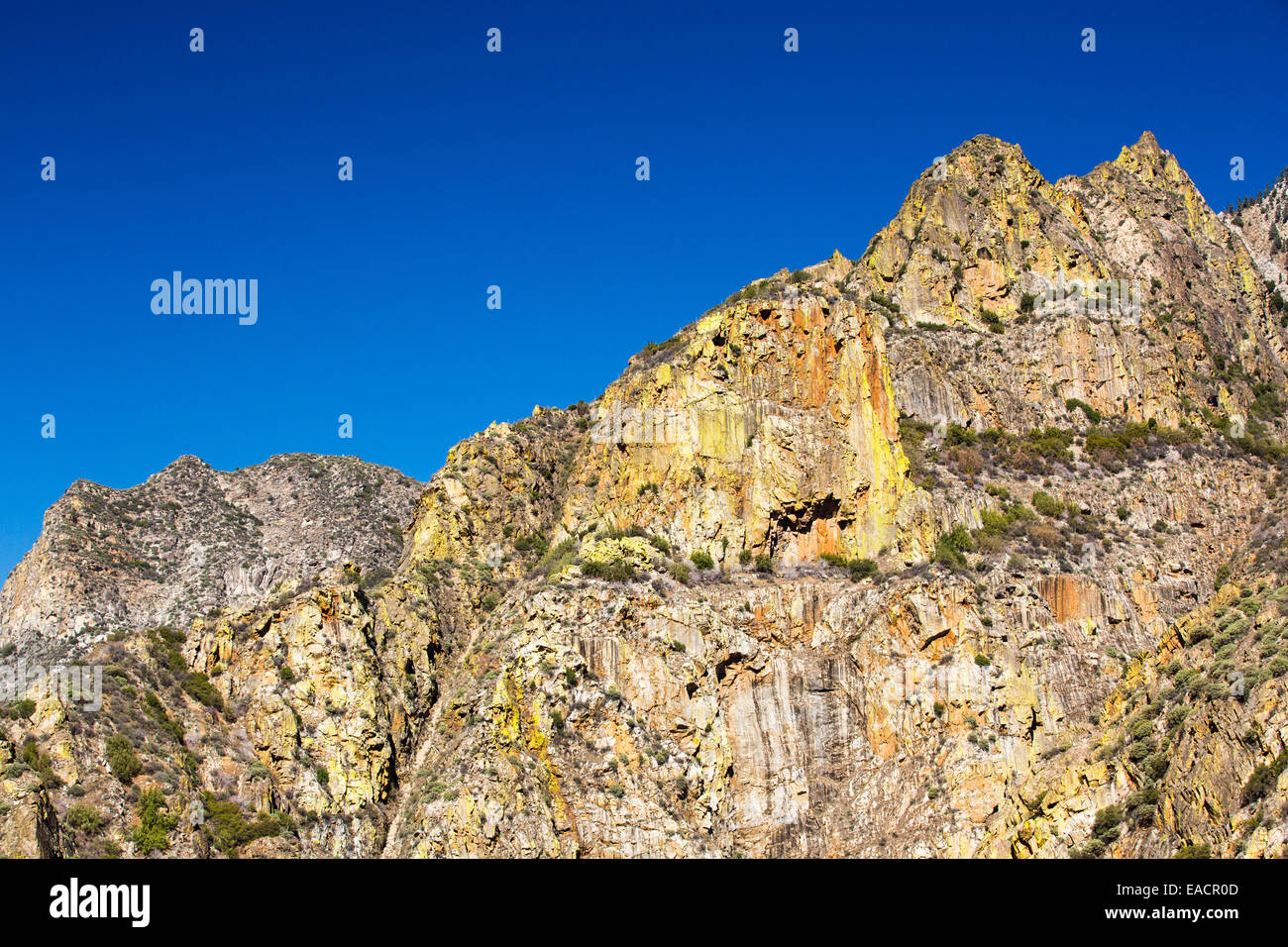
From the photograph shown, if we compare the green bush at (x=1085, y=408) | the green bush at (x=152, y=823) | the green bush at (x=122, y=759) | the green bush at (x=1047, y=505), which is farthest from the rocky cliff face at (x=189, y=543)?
the green bush at (x=1085, y=408)

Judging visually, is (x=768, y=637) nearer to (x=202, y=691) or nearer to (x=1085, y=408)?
(x=202, y=691)

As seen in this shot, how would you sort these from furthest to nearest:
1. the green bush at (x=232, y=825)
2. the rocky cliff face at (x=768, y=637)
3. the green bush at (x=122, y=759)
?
the green bush at (x=232, y=825) → the green bush at (x=122, y=759) → the rocky cliff face at (x=768, y=637)

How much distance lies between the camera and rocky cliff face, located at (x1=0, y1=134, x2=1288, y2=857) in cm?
5291

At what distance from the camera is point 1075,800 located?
4291 cm

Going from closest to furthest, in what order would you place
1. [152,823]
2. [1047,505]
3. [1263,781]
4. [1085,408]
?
[1263,781], [152,823], [1047,505], [1085,408]

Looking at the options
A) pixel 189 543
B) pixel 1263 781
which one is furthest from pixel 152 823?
pixel 189 543

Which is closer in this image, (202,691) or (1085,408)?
(202,691)

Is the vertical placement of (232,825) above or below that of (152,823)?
below

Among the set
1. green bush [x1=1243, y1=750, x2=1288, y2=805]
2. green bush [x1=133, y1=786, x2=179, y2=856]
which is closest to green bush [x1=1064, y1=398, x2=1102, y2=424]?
green bush [x1=1243, y1=750, x2=1288, y2=805]

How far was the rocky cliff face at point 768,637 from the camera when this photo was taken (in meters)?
52.9

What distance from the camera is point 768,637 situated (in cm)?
6900

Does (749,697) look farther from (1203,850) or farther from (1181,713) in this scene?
(1203,850)

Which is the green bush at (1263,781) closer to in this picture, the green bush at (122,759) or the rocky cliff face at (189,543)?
the green bush at (122,759)
